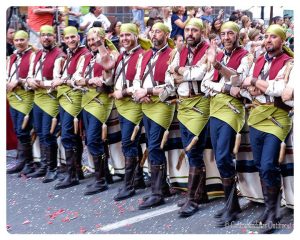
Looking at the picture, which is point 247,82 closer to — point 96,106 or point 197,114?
point 197,114

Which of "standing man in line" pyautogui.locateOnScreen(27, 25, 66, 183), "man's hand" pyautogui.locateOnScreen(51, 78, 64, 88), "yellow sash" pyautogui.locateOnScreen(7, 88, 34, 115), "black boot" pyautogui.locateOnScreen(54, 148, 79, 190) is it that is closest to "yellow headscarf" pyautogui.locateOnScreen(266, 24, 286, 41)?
"man's hand" pyautogui.locateOnScreen(51, 78, 64, 88)

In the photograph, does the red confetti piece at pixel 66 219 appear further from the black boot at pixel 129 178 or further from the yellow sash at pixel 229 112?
the yellow sash at pixel 229 112

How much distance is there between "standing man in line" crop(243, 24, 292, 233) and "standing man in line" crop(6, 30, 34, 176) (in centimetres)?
365

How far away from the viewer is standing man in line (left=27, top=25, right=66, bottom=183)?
8.95m

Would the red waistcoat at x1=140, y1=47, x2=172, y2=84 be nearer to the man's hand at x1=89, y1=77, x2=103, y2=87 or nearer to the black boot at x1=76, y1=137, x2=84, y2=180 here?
the man's hand at x1=89, y1=77, x2=103, y2=87

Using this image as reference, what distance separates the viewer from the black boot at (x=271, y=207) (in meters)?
6.43

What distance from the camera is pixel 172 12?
26.3 feet

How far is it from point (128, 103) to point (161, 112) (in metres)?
0.55

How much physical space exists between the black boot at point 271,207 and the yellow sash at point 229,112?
676 millimetres

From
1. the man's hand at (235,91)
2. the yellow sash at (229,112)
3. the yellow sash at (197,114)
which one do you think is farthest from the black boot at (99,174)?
the man's hand at (235,91)

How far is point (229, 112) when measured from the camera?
6.80 metres

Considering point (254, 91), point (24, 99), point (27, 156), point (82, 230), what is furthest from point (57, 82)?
point (254, 91)
